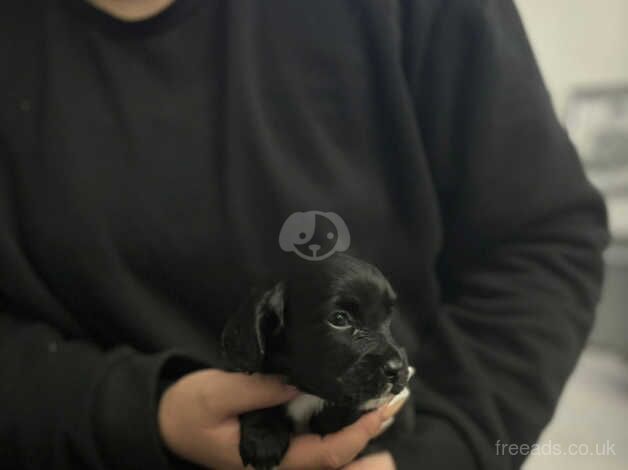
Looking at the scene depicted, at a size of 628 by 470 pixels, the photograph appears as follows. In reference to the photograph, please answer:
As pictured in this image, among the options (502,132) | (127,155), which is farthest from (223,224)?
(502,132)

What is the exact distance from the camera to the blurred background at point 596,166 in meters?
0.36

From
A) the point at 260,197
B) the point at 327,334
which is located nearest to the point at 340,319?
the point at 327,334

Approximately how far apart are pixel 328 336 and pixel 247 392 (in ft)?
0.24

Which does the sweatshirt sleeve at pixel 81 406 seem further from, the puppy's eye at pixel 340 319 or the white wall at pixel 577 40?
the white wall at pixel 577 40

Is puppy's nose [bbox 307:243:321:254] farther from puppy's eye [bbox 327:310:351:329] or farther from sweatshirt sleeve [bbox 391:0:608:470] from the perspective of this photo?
sweatshirt sleeve [bbox 391:0:608:470]

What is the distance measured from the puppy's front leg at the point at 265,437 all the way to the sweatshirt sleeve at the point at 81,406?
0.08 metres

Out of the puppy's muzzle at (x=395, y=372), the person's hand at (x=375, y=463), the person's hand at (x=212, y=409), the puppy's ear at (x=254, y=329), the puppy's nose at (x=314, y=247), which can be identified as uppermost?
the puppy's nose at (x=314, y=247)

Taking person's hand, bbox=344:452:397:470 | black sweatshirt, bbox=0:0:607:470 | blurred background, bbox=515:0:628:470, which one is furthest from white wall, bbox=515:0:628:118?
person's hand, bbox=344:452:397:470

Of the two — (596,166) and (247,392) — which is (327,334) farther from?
(596,166)

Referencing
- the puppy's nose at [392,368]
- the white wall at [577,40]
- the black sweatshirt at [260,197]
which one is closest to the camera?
the puppy's nose at [392,368]

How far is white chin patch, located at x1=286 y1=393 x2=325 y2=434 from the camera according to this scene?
0.26 m

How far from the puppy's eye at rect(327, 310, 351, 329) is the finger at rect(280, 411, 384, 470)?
62mm

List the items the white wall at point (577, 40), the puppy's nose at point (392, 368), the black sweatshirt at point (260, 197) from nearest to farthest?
the puppy's nose at point (392, 368) → the black sweatshirt at point (260, 197) → the white wall at point (577, 40)

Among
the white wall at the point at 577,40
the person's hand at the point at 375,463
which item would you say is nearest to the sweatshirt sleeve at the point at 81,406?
the person's hand at the point at 375,463
